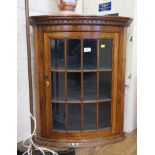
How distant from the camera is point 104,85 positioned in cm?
206

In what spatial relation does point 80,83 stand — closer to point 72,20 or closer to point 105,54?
point 105,54

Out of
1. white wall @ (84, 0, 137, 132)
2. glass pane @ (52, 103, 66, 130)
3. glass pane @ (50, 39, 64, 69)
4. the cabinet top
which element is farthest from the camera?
white wall @ (84, 0, 137, 132)

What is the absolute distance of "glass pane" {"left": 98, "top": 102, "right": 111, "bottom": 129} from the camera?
207cm

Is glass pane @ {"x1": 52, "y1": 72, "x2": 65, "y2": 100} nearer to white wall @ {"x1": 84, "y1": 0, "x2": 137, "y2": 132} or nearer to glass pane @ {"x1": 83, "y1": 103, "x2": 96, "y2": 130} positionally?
glass pane @ {"x1": 83, "y1": 103, "x2": 96, "y2": 130}

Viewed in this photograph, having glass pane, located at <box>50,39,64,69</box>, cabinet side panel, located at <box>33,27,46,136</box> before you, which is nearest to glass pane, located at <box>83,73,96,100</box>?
glass pane, located at <box>50,39,64,69</box>

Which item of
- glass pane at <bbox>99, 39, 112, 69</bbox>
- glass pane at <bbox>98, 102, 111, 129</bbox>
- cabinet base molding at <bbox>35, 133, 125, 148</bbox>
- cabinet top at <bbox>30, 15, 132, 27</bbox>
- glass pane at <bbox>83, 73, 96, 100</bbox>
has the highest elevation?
cabinet top at <bbox>30, 15, 132, 27</bbox>

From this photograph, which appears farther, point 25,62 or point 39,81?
point 25,62

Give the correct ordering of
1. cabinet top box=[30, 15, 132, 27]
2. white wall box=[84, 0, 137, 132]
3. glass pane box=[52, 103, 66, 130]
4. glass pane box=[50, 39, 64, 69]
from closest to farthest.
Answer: cabinet top box=[30, 15, 132, 27], glass pane box=[50, 39, 64, 69], glass pane box=[52, 103, 66, 130], white wall box=[84, 0, 137, 132]

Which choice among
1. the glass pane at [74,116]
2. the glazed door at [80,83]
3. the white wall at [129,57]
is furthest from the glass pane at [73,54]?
the white wall at [129,57]

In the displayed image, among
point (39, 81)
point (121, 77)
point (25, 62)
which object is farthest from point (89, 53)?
point (25, 62)

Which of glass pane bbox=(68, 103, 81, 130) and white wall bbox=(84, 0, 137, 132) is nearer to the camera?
glass pane bbox=(68, 103, 81, 130)

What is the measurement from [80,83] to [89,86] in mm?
94
